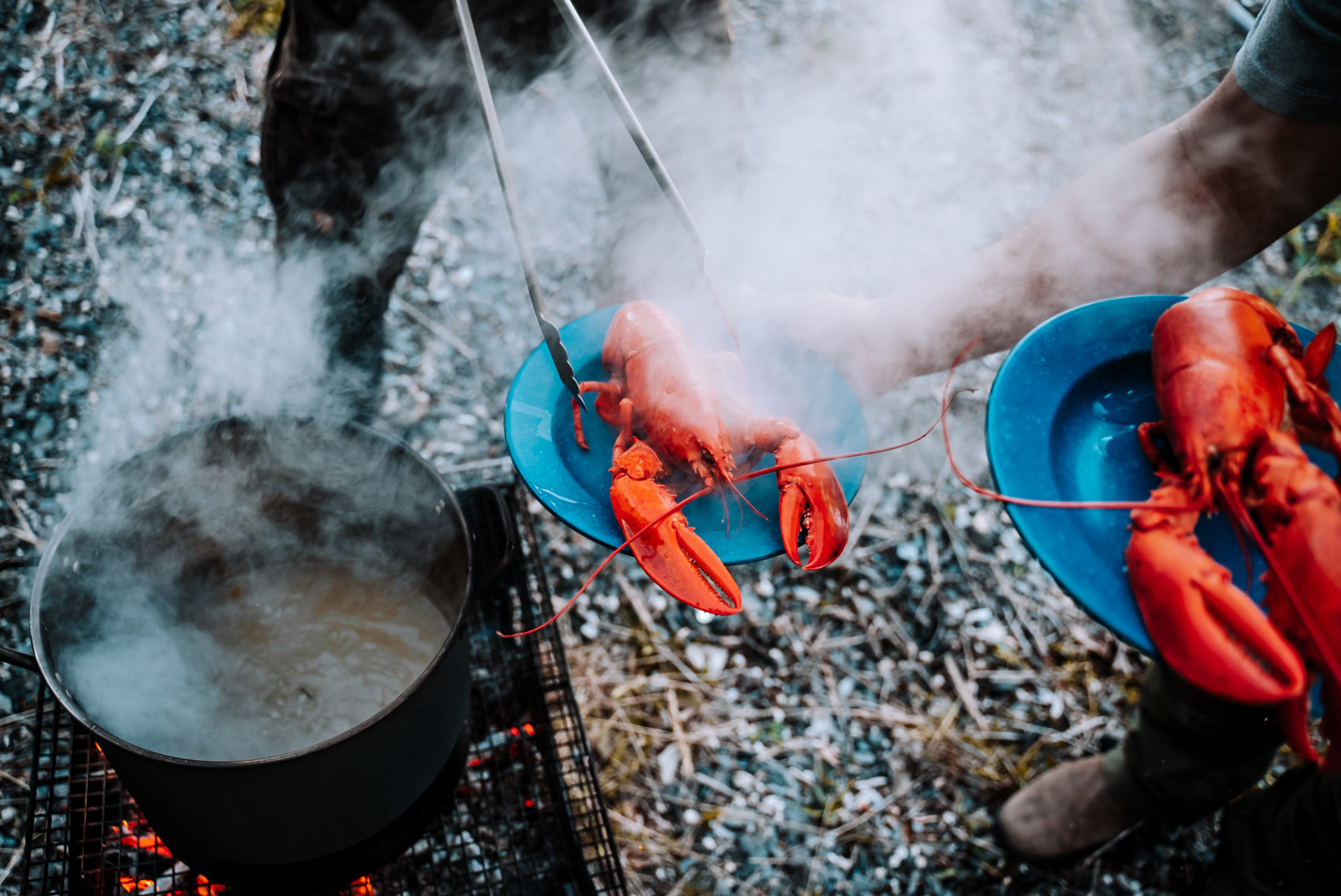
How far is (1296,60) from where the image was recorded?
5.05ft

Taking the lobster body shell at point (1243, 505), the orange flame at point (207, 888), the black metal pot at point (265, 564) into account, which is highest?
the lobster body shell at point (1243, 505)

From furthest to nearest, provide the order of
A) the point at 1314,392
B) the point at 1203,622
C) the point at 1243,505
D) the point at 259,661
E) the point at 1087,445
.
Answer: the point at 259,661
the point at 1087,445
the point at 1314,392
the point at 1243,505
the point at 1203,622

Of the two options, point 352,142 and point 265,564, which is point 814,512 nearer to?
point 265,564

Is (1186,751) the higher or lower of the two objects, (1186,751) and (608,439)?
the lower

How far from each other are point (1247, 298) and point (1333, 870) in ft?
4.36

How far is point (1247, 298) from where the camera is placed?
162 cm

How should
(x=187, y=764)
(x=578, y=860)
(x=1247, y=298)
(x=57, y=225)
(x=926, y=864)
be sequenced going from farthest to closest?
(x=57, y=225)
(x=926, y=864)
(x=578, y=860)
(x=1247, y=298)
(x=187, y=764)

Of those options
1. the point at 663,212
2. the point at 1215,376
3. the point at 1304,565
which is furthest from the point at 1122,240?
the point at 663,212

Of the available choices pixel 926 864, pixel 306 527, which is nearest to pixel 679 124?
pixel 306 527

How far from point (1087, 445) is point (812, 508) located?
1.89 ft

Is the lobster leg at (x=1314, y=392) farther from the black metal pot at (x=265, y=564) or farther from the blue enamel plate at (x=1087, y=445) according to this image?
the black metal pot at (x=265, y=564)

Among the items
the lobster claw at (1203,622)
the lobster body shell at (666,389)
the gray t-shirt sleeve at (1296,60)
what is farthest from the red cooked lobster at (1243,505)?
the lobster body shell at (666,389)

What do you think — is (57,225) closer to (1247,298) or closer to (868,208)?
(868,208)

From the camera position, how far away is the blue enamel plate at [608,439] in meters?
1.60
